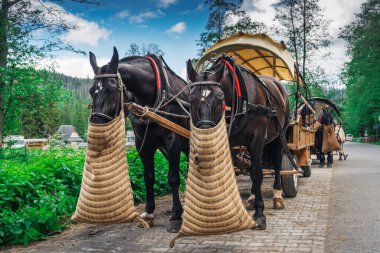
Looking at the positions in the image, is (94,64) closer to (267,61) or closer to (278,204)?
(278,204)

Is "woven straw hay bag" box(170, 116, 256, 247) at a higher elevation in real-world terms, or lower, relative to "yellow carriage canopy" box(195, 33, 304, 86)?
lower

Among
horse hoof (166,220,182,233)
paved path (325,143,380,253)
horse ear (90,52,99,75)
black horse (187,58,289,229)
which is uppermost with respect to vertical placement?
horse ear (90,52,99,75)

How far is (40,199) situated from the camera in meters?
5.92

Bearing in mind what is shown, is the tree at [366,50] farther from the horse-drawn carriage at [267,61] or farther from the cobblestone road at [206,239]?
the cobblestone road at [206,239]

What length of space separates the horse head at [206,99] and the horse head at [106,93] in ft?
2.68

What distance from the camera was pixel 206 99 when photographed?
176 inches

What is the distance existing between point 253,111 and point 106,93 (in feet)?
7.15

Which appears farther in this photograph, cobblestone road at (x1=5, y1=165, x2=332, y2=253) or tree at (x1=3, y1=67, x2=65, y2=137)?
tree at (x1=3, y1=67, x2=65, y2=137)

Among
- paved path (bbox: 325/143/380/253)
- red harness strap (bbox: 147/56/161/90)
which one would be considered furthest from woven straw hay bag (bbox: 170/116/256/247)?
red harness strap (bbox: 147/56/161/90)

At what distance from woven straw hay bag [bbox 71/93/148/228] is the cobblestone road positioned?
636 mm

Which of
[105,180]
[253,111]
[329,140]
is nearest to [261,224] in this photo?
A: [253,111]

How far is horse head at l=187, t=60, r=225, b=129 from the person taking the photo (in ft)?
14.4

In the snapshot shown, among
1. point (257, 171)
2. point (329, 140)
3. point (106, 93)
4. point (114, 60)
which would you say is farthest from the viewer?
point (329, 140)

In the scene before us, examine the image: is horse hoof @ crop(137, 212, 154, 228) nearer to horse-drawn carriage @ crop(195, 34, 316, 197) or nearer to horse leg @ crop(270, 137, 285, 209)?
horse-drawn carriage @ crop(195, 34, 316, 197)
